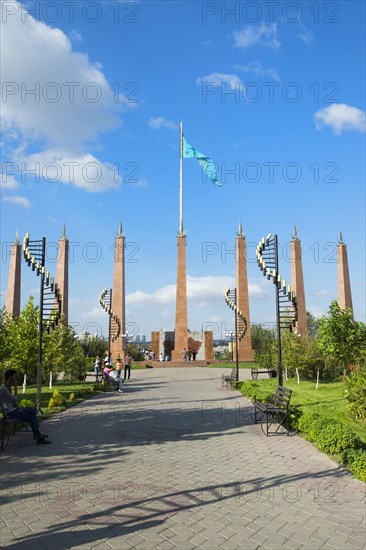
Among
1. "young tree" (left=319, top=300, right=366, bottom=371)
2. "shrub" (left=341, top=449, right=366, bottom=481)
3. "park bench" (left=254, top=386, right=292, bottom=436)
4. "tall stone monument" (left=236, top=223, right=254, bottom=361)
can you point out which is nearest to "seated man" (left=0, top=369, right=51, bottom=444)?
"park bench" (left=254, top=386, right=292, bottom=436)

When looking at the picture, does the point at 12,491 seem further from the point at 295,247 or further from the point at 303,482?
the point at 295,247

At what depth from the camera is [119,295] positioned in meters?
53.5

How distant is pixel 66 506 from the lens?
5.95 m

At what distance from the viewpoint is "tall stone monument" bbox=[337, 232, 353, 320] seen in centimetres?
5197

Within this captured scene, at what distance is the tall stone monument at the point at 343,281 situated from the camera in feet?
171

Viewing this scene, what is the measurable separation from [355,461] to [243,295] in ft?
148

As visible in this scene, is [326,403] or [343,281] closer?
[326,403]

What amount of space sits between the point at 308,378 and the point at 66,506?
2676cm

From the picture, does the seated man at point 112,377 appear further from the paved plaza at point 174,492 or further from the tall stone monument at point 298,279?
the tall stone monument at point 298,279

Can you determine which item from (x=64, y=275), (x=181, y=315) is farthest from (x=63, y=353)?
(x=64, y=275)

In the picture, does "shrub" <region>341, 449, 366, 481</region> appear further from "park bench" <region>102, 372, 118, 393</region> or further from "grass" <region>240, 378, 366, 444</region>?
"park bench" <region>102, 372, 118, 393</region>

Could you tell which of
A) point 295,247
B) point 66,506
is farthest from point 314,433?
point 295,247

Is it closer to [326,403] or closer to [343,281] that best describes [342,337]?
[326,403]

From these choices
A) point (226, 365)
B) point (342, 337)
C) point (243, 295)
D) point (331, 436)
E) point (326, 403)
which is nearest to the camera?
point (331, 436)
